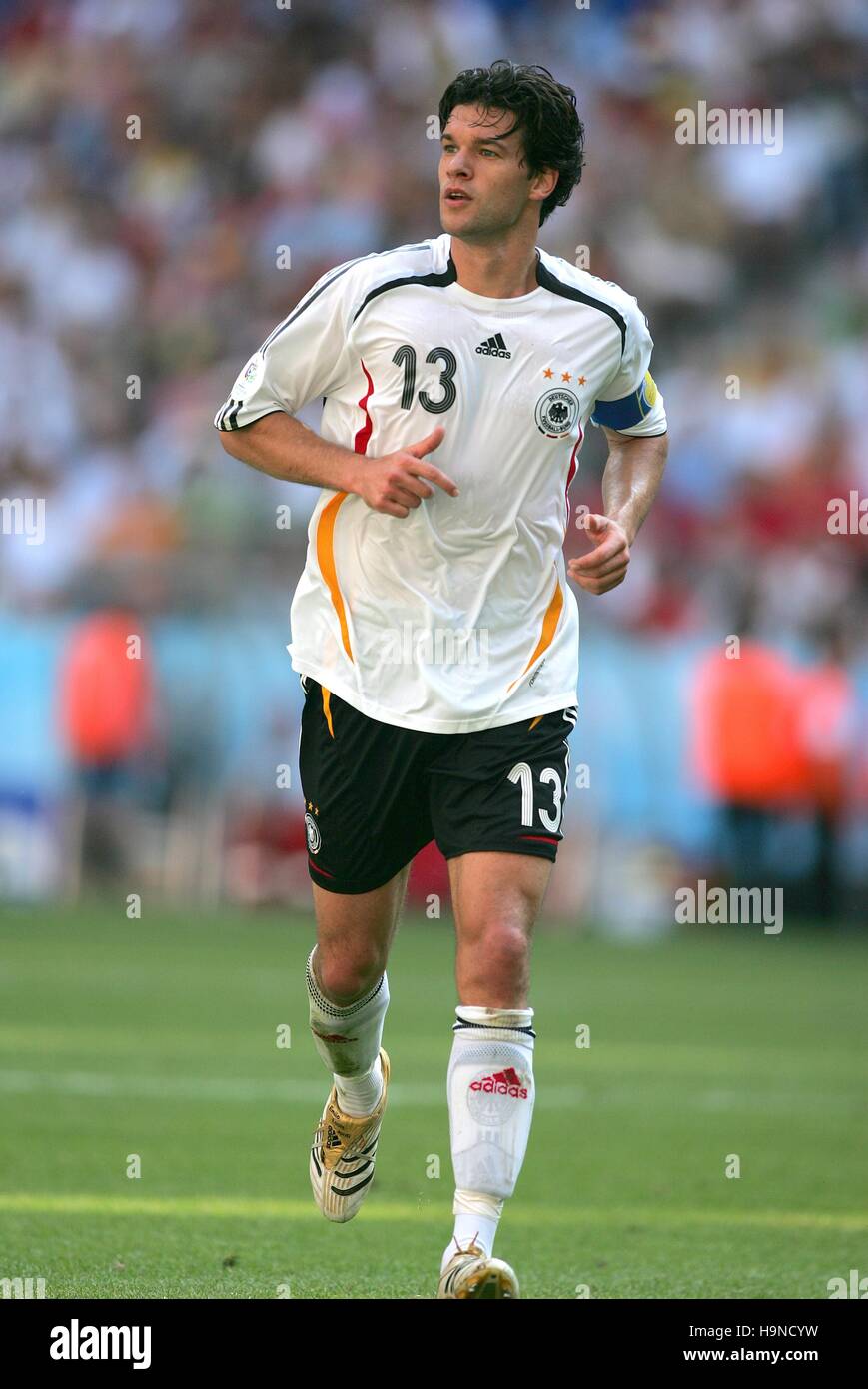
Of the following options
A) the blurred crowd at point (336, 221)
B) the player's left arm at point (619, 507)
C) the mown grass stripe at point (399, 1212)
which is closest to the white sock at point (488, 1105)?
the player's left arm at point (619, 507)

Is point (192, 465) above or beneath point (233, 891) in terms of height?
above

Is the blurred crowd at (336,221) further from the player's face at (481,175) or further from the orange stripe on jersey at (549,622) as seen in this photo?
the player's face at (481,175)

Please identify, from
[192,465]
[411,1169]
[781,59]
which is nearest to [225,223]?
[192,465]

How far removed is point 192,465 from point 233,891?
371 cm

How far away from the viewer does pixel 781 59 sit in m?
18.6

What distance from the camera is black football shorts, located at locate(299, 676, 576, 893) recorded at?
478 cm

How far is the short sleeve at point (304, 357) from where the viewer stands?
4.94 m

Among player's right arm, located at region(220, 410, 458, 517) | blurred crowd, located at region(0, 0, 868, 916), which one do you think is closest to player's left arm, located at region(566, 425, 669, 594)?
player's right arm, located at region(220, 410, 458, 517)

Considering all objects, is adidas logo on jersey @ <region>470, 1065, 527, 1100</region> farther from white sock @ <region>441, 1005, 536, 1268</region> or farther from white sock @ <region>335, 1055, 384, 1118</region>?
white sock @ <region>335, 1055, 384, 1118</region>

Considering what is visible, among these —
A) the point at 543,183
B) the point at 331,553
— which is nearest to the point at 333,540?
the point at 331,553

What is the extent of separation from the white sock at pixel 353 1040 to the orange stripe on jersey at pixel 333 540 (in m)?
0.78

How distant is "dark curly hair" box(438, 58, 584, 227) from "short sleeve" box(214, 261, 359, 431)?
0.47m

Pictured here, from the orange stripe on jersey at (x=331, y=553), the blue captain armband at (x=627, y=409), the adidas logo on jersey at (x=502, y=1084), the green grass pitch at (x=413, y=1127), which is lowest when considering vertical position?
the green grass pitch at (x=413, y=1127)

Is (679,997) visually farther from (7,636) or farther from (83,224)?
(83,224)
